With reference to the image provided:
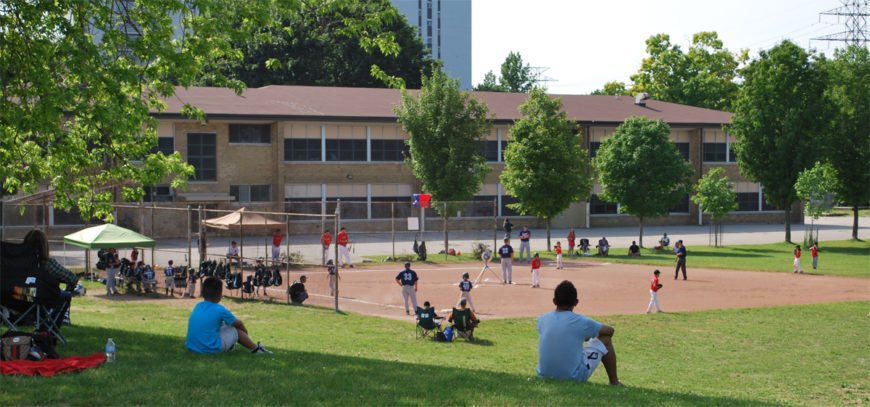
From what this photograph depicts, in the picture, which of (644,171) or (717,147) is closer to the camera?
(644,171)

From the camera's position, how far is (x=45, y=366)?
794 cm

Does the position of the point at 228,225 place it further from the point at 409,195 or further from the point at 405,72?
the point at 405,72

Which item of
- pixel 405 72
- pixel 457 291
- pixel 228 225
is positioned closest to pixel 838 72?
pixel 405 72

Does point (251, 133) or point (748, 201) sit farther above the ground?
point (251, 133)

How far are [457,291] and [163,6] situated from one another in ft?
48.4

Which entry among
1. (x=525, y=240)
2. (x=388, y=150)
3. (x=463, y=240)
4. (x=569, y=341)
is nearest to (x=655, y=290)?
(x=569, y=341)

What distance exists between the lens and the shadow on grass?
22.6 feet

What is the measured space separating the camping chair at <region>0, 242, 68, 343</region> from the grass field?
862 inches

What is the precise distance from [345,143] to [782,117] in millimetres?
27541

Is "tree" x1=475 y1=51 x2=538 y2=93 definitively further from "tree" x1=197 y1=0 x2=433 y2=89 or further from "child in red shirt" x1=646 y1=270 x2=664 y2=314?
"child in red shirt" x1=646 y1=270 x2=664 y2=314

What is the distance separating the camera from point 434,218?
4522cm

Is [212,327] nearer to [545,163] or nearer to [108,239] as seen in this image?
[108,239]

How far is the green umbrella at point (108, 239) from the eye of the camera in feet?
66.1

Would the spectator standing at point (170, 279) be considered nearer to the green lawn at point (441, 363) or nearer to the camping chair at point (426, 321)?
the green lawn at point (441, 363)
